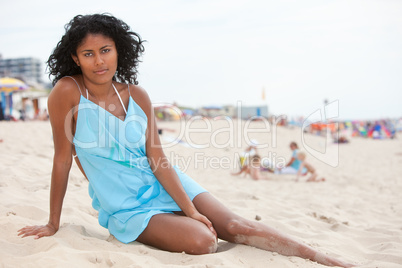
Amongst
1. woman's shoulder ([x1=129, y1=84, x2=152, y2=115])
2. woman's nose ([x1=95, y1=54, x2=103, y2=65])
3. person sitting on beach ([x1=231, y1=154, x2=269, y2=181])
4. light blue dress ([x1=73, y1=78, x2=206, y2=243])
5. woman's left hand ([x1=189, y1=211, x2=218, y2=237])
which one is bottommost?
person sitting on beach ([x1=231, y1=154, x2=269, y2=181])

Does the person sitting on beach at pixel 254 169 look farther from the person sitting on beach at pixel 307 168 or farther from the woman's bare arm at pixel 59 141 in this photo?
the woman's bare arm at pixel 59 141

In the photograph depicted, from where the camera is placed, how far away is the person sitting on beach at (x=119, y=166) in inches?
79.5

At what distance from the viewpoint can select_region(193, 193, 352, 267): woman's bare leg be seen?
2.00 m

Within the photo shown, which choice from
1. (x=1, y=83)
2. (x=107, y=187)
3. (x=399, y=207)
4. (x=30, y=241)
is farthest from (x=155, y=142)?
(x=1, y=83)

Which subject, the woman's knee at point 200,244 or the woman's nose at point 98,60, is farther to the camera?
the woman's nose at point 98,60

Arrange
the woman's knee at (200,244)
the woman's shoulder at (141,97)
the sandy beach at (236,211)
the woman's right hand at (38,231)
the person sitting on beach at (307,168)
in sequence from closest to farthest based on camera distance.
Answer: the sandy beach at (236,211)
the woman's knee at (200,244)
the woman's right hand at (38,231)
the woman's shoulder at (141,97)
the person sitting on beach at (307,168)

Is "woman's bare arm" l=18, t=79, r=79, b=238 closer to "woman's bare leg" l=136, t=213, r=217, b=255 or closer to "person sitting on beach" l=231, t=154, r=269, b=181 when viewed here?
"woman's bare leg" l=136, t=213, r=217, b=255

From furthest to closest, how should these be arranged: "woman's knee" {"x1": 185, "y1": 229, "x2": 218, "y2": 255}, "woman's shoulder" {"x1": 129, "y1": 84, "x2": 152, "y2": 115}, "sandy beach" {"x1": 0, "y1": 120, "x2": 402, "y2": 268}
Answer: "woman's shoulder" {"x1": 129, "y1": 84, "x2": 152, "y2": 115} → "woman's knee" {"x1": 185, "y1": 229, "x2": 218, "y2": 255} → "sandy beach" {"x1": 0, "y1": 120, "x2": 402, "y2": 268}

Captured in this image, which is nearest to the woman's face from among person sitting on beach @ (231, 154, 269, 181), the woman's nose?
the woman's nose

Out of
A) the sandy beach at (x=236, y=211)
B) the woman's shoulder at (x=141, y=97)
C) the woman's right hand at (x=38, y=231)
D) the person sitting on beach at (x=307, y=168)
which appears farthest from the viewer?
the person sitting on beach at (x=307, y=168)

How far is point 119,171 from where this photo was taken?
2.18 metres

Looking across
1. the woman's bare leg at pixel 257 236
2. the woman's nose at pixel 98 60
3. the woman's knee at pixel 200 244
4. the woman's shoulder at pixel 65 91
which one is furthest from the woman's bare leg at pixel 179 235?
the woman's nose at pixel 98 60

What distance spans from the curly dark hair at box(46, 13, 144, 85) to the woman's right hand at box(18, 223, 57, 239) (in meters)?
0.99

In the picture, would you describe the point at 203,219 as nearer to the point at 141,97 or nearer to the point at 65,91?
the point at 141,97
